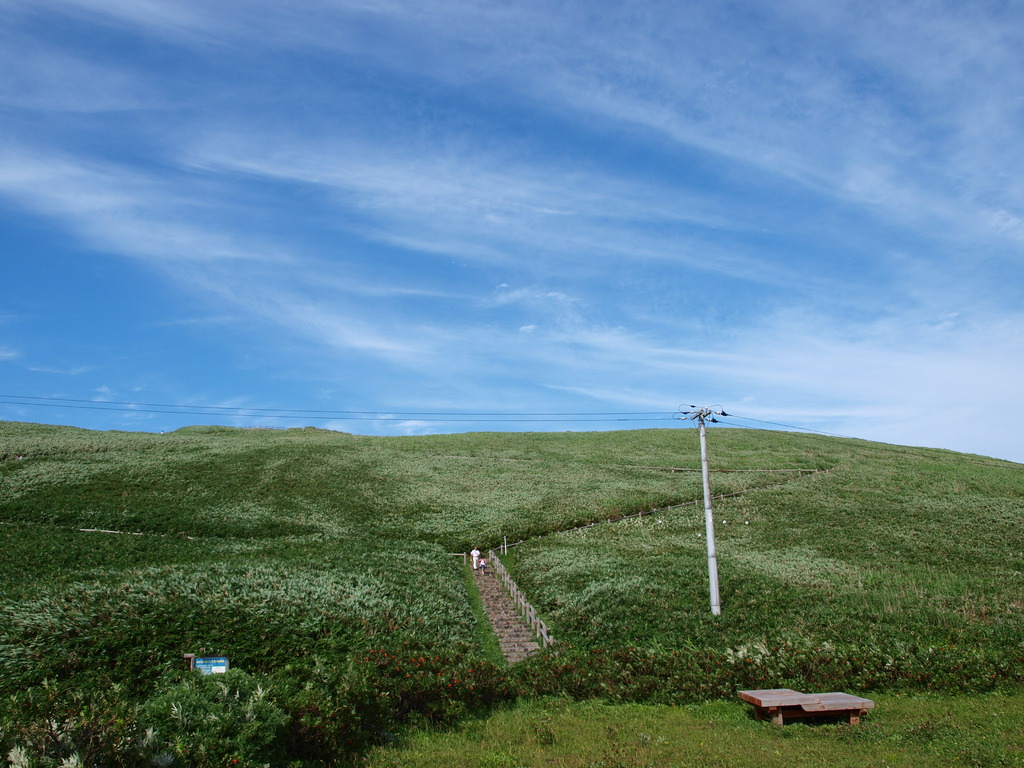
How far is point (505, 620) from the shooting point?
A: 30672mm

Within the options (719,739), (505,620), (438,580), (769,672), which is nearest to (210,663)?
(719,739)

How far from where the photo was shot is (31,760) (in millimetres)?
9117

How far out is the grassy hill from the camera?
58.3 ft

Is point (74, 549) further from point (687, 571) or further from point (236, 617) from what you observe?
point (687, 571)

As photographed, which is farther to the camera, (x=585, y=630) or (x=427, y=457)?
(x=427, y=457)

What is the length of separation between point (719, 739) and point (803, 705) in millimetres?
2491

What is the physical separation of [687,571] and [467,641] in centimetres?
1291

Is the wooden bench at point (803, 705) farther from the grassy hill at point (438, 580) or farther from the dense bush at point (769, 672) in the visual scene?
the grassy hill at point (438, 580)

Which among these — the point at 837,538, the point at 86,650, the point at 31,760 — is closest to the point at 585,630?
the point at 86,650

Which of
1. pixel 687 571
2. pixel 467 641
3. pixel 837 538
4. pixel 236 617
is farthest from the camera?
pixel 837 538

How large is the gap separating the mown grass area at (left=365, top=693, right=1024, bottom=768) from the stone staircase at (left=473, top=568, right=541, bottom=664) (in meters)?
8.54

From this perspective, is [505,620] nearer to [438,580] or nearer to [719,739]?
[438,580]

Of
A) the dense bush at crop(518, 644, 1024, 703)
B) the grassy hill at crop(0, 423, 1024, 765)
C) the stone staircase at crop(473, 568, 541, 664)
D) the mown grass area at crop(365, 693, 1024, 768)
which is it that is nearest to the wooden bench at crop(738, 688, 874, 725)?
the mown grass area at crop(365, 693, 1024, 768)

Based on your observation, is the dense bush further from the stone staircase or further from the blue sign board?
the blue sign board
